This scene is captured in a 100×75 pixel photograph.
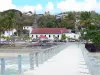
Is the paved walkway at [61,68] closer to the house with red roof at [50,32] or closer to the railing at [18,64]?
the railing at [18,64]

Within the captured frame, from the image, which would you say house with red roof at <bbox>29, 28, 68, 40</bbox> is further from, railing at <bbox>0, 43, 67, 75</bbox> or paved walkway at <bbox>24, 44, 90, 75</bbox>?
railing at <bbox>0, 43, 67, 75</bbox>

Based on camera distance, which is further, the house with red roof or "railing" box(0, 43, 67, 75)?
the house with red roof

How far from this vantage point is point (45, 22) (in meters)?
183

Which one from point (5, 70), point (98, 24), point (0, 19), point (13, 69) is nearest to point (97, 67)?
point (5, 70)

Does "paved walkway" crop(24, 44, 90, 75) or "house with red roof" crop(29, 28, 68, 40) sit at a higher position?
"house with red roof" crop(29, 28, 68, 40)

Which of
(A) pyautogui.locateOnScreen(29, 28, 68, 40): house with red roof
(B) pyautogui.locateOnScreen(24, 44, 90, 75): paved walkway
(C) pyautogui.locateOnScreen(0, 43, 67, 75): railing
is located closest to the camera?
(C) pyautogui.locateOnScreen(0, 43, 67, 75): railing

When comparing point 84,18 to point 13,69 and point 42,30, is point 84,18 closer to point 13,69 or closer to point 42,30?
point 42,30

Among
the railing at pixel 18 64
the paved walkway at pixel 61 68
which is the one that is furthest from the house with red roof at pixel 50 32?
the railing at pixel 18 64

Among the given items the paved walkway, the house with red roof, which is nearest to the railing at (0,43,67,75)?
the paved walkway

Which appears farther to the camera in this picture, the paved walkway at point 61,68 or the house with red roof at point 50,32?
the house with red roof at point 50,32

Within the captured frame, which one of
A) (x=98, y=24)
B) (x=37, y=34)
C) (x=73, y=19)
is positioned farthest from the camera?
(x=73, y=19)

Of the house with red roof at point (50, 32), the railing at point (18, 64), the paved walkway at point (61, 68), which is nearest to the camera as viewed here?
the railing at point (18, 64)

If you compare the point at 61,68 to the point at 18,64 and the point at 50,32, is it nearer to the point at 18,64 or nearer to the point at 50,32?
the point at 18,64

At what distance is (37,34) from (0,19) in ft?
136
